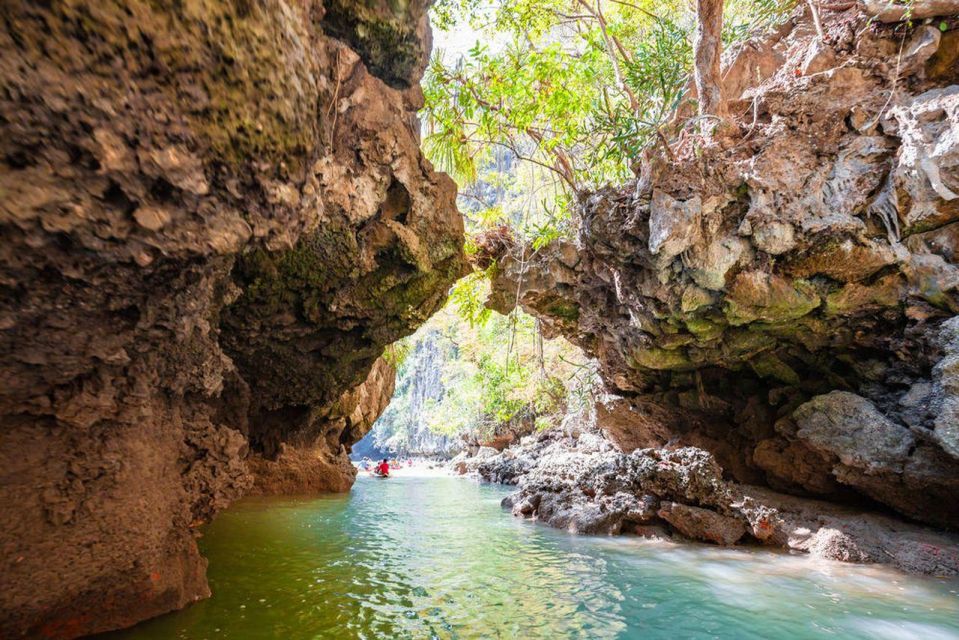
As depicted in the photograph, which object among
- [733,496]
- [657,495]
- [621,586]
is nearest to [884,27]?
[733,496]

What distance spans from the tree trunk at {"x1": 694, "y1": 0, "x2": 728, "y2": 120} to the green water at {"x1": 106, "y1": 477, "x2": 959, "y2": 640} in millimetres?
6704

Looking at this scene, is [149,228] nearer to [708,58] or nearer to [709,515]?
[708,58]

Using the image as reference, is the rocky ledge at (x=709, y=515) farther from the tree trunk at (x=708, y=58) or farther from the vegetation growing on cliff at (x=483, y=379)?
the tree trunk at (x=708, y=58)

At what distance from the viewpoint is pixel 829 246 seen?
6.88m

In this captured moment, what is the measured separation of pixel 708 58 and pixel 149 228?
7.92m

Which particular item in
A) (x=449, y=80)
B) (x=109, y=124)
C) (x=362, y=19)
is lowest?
(x=109, y=124)

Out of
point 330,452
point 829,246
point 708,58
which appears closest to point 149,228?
point 708,58

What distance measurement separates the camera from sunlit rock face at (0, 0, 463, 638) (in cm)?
176

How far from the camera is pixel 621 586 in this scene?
16.8 feet

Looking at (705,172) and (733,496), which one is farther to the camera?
(733,496)

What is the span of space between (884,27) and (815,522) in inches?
315

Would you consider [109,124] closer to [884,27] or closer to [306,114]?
[306,114]

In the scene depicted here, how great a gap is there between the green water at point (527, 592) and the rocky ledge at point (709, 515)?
1.61 ft

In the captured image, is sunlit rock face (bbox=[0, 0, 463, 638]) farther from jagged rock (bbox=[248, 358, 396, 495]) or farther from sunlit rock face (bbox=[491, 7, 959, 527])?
jagged rock (bbox=[248, 358, 396, 495])
